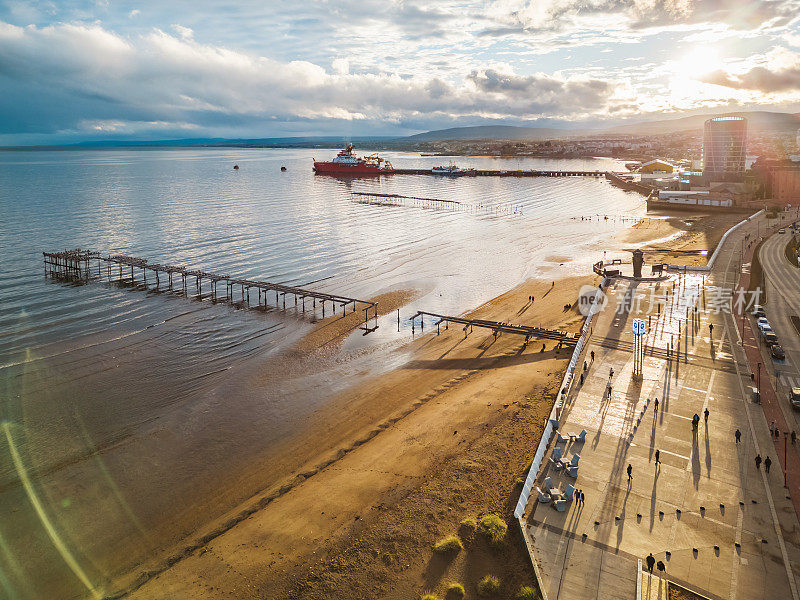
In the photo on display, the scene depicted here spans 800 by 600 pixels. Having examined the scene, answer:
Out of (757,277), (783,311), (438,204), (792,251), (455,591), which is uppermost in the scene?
(438,204)

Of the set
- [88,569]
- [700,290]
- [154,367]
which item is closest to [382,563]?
[88,569]

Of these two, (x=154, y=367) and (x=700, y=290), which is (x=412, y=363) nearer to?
(x=154, y=367)

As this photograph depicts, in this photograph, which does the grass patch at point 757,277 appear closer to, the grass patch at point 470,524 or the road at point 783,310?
the road at point 783,310

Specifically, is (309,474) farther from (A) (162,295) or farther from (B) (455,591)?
(A) (162,295)

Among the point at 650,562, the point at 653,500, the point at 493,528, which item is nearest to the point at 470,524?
the point at 493,528

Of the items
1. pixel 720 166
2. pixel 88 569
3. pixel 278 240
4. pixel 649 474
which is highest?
pixel 720 166
